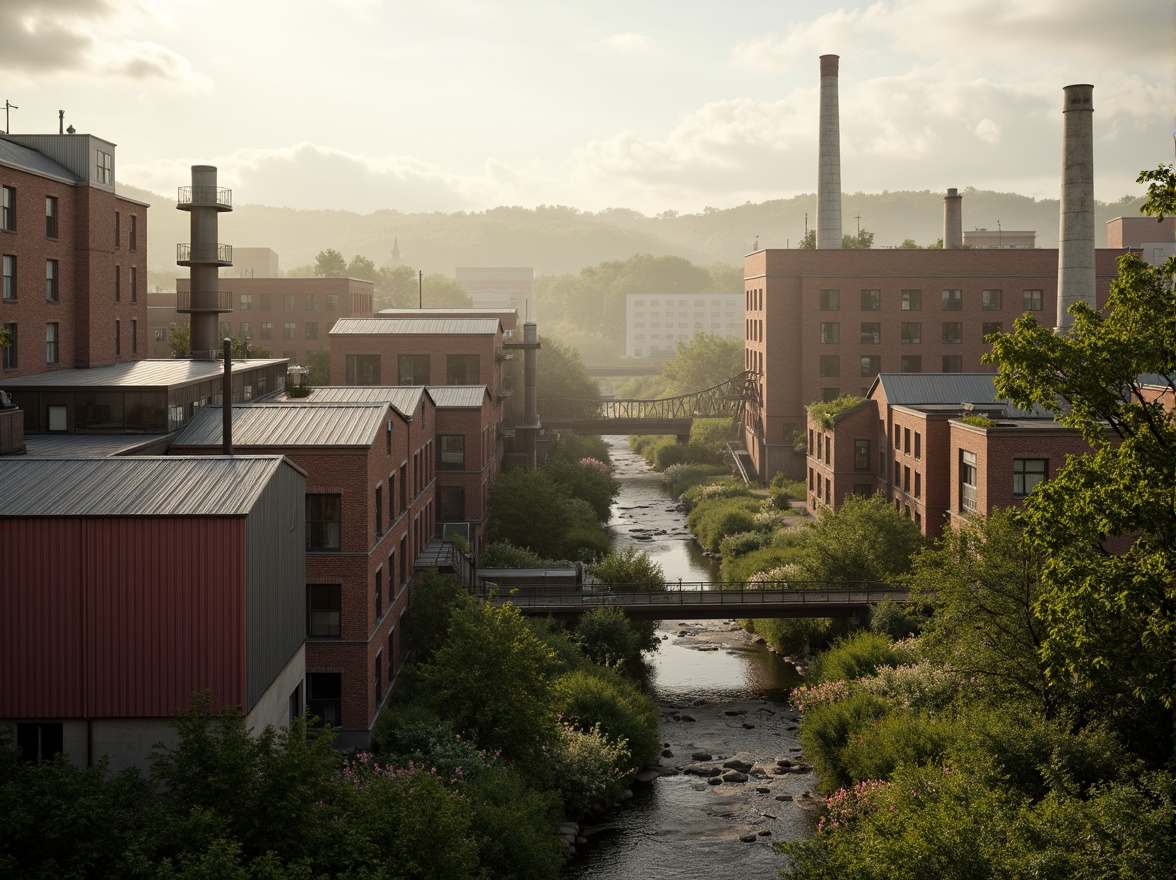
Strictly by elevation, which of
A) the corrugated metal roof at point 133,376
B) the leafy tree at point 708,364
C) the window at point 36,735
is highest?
the leafy tree at point 708,364

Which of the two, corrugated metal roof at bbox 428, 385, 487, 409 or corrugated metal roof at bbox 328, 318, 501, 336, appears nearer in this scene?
corrugated metal roof at bbox 428, 385, 487, 409

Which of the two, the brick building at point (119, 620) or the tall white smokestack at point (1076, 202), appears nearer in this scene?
the brick building at point (119, 620)

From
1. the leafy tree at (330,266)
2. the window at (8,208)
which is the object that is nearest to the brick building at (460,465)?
the window at (8,208)

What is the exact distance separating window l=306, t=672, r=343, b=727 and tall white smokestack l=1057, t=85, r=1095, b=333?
46963 mm

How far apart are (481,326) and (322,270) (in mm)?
87177

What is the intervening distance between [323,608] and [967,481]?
1150 inches

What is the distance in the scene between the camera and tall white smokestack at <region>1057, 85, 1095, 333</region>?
212 feet

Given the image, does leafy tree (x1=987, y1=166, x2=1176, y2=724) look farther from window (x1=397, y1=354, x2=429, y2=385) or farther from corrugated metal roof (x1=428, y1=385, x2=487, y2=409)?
window (x1=397, y1=354, x2=429, y2=385)

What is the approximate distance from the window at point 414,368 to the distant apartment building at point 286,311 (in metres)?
40.6

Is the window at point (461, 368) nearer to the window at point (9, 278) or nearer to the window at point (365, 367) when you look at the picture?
the window at point (365, 367)

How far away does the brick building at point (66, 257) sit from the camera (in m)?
46.3

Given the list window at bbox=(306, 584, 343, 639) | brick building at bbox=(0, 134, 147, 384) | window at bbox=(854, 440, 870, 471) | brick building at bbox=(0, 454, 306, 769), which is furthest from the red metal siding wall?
window at bbox=(854, 440, 870, 471)

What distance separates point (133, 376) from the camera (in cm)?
4100

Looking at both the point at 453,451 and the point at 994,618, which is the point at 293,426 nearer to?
the point at 453,451
